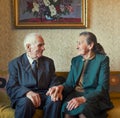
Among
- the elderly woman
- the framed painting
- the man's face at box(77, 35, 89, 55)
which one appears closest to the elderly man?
the elderly woman

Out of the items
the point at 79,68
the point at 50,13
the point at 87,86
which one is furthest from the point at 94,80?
the point at 50,13

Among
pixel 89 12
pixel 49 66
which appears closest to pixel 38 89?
pixel 49 66

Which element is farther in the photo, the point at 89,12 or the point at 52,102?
the point at 89,12

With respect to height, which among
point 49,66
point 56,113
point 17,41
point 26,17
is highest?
point 26,17

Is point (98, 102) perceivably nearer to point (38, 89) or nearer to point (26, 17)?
point (38, 89)

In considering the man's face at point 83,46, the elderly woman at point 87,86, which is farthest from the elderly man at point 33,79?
the man's face at point 83,46

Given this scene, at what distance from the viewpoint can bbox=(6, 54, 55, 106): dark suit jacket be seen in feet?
9.62

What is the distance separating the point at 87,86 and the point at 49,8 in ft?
3.67

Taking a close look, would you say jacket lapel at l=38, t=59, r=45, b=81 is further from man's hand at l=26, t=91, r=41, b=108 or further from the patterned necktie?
man's hand at l=26, t=91, r=41, b=108

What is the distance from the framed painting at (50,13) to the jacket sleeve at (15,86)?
2.46 ft

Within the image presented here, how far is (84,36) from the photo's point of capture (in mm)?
3061

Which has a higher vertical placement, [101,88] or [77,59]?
[77,59]

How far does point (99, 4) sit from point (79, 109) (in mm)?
1490

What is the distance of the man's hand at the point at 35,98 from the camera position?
278 centimetres
